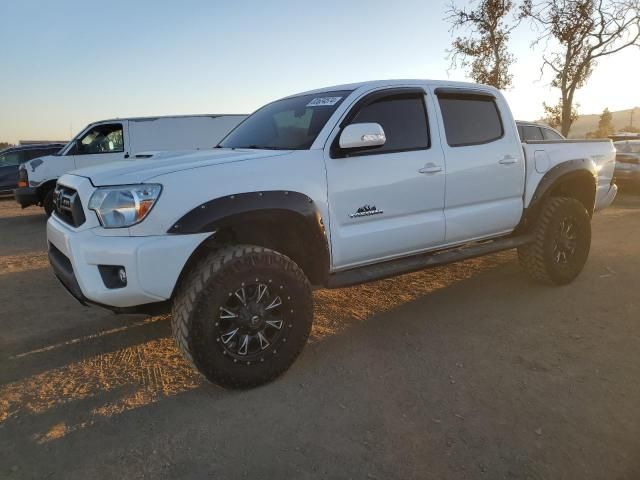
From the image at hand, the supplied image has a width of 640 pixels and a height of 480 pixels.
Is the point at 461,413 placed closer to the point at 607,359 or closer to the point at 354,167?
the point at 607,359

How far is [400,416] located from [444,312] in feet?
5.82

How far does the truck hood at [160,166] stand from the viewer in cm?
273

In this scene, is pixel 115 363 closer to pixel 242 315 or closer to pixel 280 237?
pixel 242 315

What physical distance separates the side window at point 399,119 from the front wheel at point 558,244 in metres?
1.69

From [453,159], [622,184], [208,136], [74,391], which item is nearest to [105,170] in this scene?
[74,391]

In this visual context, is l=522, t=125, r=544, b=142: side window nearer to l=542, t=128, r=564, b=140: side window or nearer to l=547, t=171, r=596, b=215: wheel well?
l=542, t=128, r=564, b=140: side window

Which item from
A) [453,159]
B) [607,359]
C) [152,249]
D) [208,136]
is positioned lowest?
[607,359]

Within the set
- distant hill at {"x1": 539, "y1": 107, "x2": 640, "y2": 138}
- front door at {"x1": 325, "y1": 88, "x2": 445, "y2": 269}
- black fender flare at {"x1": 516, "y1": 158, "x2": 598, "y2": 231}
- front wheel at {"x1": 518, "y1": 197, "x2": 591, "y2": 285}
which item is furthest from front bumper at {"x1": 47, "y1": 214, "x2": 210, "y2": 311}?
distant hill at {"x1": 539, "y1": 107, "x2": 640, "y2": 138}

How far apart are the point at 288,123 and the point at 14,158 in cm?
1383

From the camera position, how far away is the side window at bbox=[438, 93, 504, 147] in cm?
393

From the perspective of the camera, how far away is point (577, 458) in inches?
88.1

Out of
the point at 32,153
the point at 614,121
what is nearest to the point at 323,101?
the point at 32,153

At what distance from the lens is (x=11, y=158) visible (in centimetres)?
1414

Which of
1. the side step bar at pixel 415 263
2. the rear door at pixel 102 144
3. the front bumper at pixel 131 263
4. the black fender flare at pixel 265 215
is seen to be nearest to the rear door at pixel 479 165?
the side step bar at pixel 415 263
